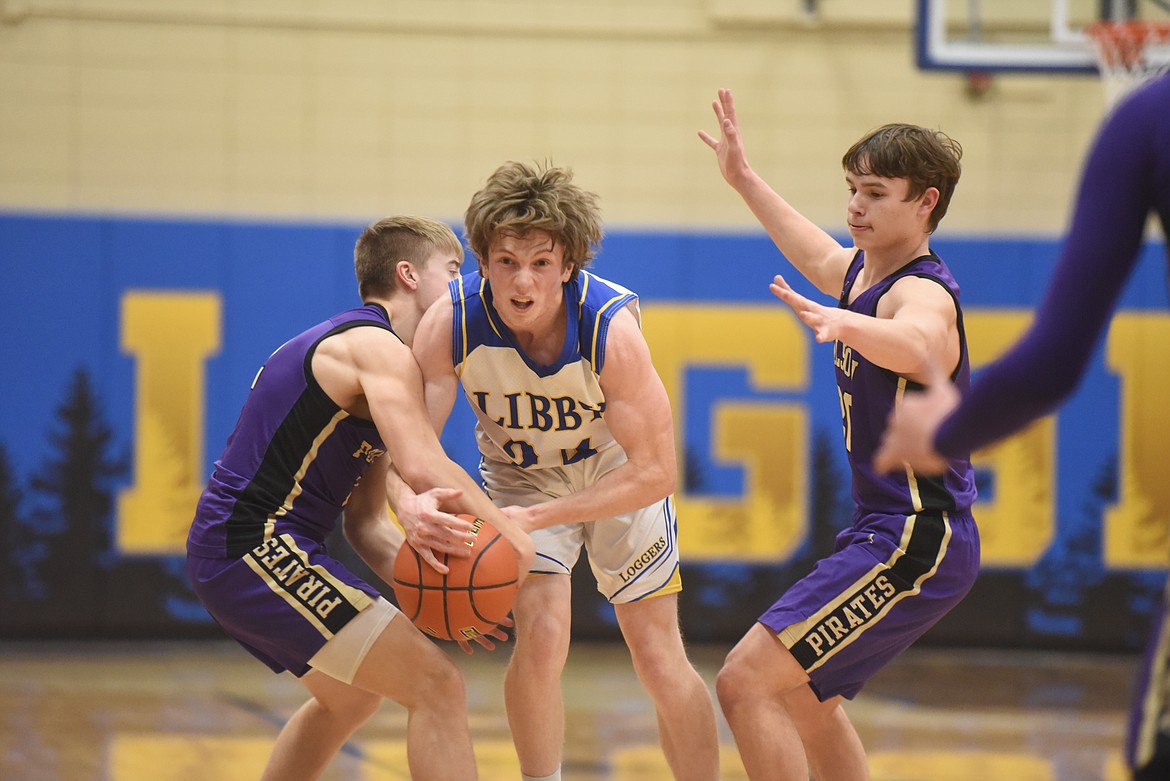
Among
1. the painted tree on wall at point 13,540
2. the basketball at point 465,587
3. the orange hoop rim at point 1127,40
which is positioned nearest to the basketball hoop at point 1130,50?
the orange hoop rim at point 1127,40

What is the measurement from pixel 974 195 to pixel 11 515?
6.45 meters

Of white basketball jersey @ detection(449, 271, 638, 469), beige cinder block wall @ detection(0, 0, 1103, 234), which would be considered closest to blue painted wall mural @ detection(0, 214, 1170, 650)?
beige cinder block wall @ detection(0, 0, 1103, 234)

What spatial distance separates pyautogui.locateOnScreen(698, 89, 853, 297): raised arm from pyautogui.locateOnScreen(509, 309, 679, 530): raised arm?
70 centimetres

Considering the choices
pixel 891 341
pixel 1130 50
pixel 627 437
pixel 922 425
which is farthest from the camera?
pixel 1130 50

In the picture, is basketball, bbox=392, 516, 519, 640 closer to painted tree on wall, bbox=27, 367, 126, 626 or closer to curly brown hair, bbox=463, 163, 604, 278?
curly brown hair, bbox=463, 163, 604, 278

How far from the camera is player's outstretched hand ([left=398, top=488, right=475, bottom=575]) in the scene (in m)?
3.21

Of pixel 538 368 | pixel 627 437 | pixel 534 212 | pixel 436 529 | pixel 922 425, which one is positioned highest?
pixel 534 212

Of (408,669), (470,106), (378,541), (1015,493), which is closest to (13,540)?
(470,106)

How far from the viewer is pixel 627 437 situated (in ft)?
11.4

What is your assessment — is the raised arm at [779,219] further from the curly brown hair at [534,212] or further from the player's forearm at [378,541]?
the player's forearm at [378,541]

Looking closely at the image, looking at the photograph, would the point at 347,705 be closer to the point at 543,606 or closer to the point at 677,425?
the point at 543,606

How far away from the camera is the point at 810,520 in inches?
316

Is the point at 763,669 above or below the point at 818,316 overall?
below

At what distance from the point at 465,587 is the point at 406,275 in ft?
3.22
